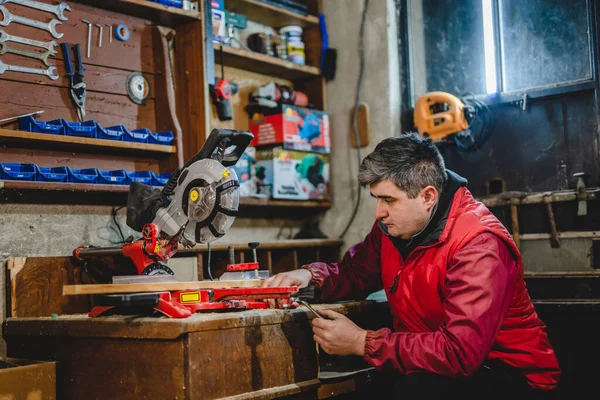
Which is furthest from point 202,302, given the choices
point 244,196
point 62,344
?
point 244,196

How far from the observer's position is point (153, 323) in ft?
5.67

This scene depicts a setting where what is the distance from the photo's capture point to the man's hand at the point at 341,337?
74.7 inches

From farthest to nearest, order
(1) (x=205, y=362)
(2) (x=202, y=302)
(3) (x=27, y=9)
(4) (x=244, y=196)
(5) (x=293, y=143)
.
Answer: (5) (x=293, y=143), (4) (x=244, y=196), (3) (x=27, y=9), (2) (x=202, y=302), (1) (x=205, y=362)

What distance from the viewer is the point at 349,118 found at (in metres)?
3.76

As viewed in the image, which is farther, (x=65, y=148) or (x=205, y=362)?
(x=65, y=148)

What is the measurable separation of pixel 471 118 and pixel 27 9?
2.15 metres

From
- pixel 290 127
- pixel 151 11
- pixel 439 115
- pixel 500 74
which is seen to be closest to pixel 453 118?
pixel 439 115

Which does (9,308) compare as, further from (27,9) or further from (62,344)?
(27,9)

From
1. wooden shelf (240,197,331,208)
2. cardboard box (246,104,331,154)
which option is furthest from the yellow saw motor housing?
wooden shelf (240,197,331,208)

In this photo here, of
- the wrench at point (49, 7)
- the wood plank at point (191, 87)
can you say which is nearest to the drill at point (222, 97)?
the wood plank at point (191, 87)

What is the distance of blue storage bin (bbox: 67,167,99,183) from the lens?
2.54 m

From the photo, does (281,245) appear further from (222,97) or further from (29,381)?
(29,381)

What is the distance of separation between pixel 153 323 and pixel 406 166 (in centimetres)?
88

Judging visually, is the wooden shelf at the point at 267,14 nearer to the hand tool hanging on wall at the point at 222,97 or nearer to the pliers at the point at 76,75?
the hand tool hanging on wall at the point at 222,97
